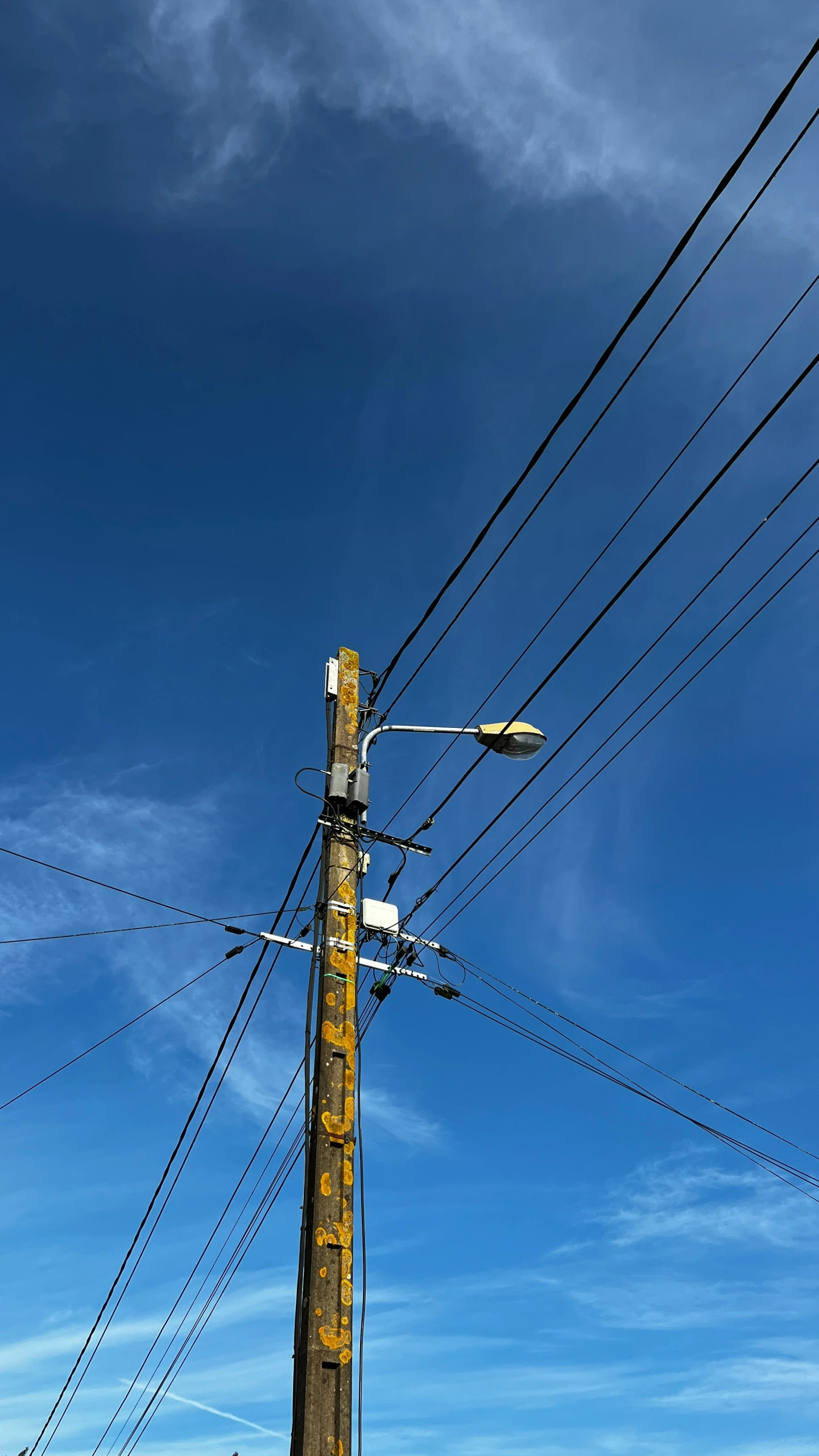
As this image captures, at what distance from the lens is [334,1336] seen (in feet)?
23.9

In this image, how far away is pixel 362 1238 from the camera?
28.2 feet

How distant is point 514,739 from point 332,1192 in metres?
4.28

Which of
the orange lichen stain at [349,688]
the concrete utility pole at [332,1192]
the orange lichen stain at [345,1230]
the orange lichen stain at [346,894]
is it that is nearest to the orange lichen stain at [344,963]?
the concrete utility pole at [332,1192]

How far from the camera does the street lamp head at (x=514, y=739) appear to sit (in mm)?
9578

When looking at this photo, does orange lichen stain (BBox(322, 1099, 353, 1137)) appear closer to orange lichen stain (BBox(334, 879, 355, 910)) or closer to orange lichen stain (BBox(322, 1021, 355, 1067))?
orange lichen stain (BBox(322, 1021, 355, 1067))

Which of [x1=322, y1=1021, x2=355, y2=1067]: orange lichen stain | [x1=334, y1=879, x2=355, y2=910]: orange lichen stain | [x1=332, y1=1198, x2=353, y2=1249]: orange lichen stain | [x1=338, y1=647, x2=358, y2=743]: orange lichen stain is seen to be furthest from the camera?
[x1=338, y1=647, x2=358, y2=743]: orange lichen stain

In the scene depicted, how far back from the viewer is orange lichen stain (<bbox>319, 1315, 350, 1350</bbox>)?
7.24 metres

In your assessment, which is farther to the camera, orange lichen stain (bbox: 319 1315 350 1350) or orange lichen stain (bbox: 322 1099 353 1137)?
orange lichen stain (bbox: 322 1099 353 1137)

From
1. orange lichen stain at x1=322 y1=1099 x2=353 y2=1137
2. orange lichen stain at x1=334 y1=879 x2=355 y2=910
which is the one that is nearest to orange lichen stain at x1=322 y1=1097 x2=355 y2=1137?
orange lichen stain at x1=322 y1=1099 x2=353 y2=1137

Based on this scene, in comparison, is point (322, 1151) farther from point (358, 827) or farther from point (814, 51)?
point (814, 51)

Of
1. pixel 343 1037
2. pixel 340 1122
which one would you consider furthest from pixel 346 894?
pixel 340 1122

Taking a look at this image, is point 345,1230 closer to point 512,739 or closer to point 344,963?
point 344,963

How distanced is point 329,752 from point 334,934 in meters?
2.20

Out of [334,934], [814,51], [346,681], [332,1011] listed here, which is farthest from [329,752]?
[814,51]
